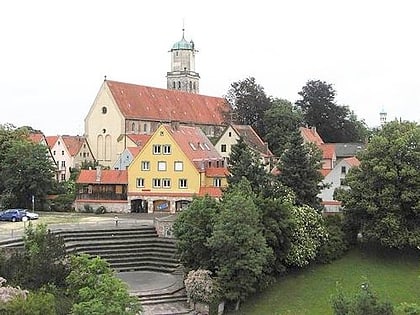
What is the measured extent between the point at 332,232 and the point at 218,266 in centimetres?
898

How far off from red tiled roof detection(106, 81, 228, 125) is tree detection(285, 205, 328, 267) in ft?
134

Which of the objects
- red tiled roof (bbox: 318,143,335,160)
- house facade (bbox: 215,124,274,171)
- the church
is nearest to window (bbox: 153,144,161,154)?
house facade (bbox: 215,124,274,171)

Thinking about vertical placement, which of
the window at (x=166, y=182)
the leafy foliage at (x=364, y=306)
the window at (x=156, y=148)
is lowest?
the leafy foliage at (x=364, y=306)

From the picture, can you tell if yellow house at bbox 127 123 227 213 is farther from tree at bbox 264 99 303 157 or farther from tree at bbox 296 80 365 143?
tree at bbox 296 80 365 143

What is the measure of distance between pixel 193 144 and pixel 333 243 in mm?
20868

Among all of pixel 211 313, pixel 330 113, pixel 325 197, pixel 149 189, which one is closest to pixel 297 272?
pixel 211 313

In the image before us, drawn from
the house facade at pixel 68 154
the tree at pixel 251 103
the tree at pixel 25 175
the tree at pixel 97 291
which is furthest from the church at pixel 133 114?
the tree at pixel 97 291

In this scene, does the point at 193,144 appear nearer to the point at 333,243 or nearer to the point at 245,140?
the point at 245,140

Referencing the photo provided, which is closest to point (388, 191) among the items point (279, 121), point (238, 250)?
point (238, 250)

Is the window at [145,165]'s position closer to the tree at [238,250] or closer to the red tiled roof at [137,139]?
the red tiled roof at [137,139]

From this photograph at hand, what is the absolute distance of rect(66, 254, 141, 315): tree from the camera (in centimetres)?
2178

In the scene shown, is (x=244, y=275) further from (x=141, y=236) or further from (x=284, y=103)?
(x=284, y=103)

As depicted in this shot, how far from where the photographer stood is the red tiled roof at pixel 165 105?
74.8 meters

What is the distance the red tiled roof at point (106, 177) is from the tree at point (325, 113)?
87.1 ft
